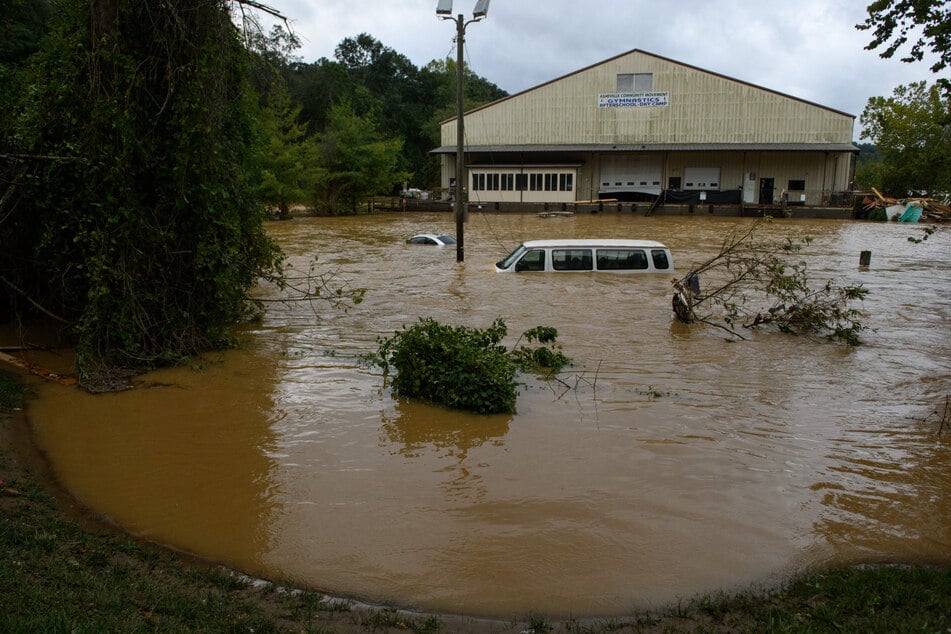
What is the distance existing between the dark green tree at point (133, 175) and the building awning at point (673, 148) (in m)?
43.3

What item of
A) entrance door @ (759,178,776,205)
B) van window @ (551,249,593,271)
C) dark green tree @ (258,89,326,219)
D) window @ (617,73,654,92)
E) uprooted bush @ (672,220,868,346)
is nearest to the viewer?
uprooted bush @ (672,220,868,346)

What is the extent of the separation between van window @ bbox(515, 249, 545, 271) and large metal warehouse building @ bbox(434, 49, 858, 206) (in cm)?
3636

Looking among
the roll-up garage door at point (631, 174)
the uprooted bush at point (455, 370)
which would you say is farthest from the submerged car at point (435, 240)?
the roll-up garage door at point (631, 174)

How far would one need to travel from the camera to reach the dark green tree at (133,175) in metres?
10.2

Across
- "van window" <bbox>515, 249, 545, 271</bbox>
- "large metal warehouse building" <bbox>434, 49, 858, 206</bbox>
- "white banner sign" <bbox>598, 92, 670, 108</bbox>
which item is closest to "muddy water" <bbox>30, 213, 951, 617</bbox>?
"van window" <bbox>515, 249, 545, 271</bbox>

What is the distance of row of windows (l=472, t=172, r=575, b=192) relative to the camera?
179 feet

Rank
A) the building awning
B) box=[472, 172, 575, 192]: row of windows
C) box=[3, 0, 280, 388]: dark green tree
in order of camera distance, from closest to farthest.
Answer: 1. box=[3, 0, 280, 388]: dark green tree
2. the building awning
3. box=[472, 172, 575, 192]: row of windows

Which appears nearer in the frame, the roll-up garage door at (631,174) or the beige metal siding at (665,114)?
the beige metal siding at (665,114)

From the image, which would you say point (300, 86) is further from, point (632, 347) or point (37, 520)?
point (37, 520)

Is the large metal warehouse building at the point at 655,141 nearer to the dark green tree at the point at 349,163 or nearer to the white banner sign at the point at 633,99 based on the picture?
the white banner sign at the point at 633,99

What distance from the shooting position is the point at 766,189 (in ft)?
173

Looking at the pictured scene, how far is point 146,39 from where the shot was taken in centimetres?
1055

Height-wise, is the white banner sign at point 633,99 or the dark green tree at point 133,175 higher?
the white banner sign at point 633,99

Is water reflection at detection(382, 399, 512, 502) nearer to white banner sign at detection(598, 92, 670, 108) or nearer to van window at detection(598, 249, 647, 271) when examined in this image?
van window at detection(598, 249, 647, 271)
